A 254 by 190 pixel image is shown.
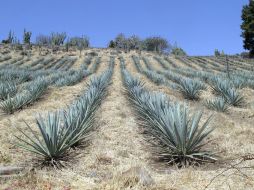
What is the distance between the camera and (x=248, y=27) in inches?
1737

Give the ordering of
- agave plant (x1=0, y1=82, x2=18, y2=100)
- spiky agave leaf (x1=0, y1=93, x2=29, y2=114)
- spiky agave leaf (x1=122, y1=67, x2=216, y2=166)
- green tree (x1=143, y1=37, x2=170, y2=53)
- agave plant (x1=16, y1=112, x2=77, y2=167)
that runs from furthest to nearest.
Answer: green tree (x1=143, y1=37, x2=170, y2=53) → agave plant (x1=0, y1=82, x2=18, y2=100) → spiky agave leaf (x1=0, y1=93, x2=29, y2=114) → spiky agave leaf (x1=122, y1=67, x2=216, y2=166) → agave plant (x1=16, y1=112, x2=77, y2=167)

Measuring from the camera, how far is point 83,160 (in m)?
6.09

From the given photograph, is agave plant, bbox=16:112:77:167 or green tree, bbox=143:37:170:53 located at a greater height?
green tree, bbox=143:37:170:53

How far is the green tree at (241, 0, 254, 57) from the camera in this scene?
44000 millimetres

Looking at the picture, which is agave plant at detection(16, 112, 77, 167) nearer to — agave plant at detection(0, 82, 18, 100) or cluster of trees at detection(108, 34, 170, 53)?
agave plant at detection(0, 82, 18, 100)

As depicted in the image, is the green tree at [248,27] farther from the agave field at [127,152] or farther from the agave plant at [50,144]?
the agave plant at [50,144]

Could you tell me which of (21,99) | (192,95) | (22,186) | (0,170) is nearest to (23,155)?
(0,170)

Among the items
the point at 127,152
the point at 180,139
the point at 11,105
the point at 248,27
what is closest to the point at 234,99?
the point at 11,105

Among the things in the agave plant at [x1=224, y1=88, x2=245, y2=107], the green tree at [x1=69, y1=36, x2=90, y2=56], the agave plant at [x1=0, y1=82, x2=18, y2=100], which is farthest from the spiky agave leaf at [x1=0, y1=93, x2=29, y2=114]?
the green tree at [x1=69, y1=36, x2=90, y2=56]

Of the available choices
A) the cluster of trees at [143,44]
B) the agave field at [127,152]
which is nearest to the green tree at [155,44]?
the cluster of trees at [143,44]

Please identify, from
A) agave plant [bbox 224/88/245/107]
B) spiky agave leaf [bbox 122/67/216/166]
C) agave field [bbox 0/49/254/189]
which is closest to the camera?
agave field [bbox 0/49/254/189]

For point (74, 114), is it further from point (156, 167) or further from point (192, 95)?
point (192, 95)

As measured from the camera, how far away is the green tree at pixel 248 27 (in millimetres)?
44000

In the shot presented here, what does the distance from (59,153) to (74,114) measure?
4.91 ft
